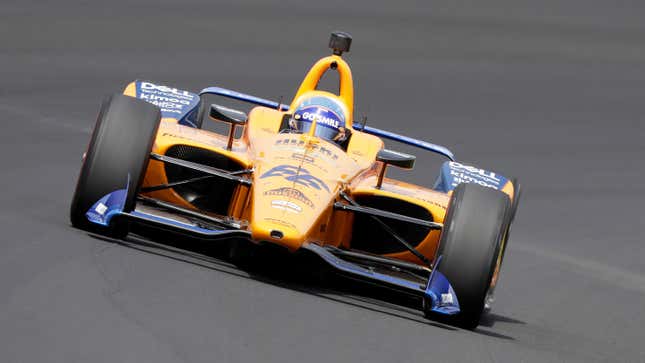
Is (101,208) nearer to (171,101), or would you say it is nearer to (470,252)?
(470,252)

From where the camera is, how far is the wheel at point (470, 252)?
34.4 feet

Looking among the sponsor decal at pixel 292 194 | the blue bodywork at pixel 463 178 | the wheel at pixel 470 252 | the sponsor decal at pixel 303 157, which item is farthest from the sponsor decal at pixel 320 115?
the wheel at pixel 470 252

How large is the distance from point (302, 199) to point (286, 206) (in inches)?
10.0

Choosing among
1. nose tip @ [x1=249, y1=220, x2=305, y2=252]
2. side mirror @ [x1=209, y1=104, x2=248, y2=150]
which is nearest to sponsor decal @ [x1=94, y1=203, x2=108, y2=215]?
nose tip @ [x1=249, y1=220, x2=305, y2=252]

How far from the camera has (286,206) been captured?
10.3 m

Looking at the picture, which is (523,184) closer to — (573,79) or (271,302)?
(573,79)

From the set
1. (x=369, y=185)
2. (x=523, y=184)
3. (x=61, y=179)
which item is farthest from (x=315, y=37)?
(x=369, y=185)

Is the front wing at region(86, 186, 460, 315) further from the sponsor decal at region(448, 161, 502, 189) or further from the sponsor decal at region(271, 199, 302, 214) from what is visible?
the sponsor decal at region(448, 161, 502, 189)

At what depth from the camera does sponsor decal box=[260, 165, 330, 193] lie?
10805 millimetres

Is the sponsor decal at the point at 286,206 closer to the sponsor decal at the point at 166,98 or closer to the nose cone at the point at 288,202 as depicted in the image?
the nose cone at the point at 288,202

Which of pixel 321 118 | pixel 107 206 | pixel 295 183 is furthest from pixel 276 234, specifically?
pixel 321 118

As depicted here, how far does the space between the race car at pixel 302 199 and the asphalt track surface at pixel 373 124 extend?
0.92 ft

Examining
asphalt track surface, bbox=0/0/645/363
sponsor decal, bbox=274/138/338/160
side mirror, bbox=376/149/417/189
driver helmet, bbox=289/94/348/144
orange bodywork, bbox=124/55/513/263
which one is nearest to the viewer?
asphalt track surface, bbox=0/0/645/363

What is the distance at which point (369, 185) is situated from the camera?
39.9 ft
